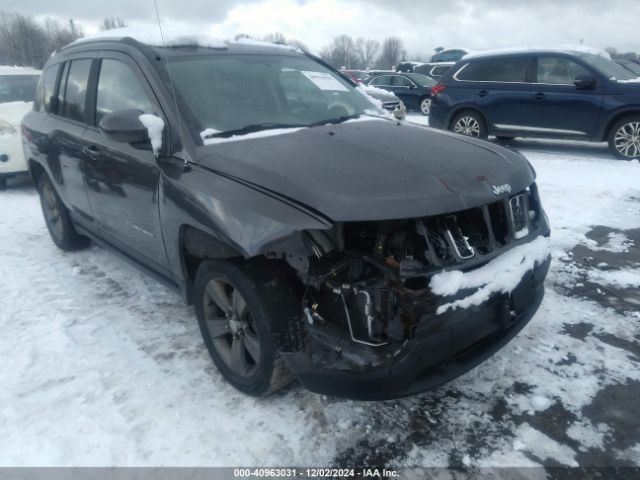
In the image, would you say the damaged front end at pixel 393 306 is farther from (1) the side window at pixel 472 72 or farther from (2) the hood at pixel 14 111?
(1) the side window at pixel 472 72

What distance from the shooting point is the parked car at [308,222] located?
196 cm

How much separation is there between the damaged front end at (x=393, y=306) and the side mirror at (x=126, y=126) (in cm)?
115

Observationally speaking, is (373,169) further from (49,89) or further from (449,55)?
(449,55)

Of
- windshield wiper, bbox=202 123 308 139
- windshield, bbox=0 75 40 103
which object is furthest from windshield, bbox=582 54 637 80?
windshield, bbox=0 75 40 103

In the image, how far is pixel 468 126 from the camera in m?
8.93

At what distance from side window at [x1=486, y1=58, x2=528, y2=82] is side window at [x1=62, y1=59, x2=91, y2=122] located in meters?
7.17

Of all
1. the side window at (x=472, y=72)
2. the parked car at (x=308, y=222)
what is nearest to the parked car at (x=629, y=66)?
the side window at (x=472, y=72)

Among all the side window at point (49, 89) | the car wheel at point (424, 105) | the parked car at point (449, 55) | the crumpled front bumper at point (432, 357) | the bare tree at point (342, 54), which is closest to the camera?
the crumpled front bumper at point (432, 357)

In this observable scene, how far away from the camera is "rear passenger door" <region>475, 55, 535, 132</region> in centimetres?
827

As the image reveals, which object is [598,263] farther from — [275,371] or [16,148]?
[16,148]

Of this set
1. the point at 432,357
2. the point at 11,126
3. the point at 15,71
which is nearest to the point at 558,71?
the point at 432,357

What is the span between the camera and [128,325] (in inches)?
128

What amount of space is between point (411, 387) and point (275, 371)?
66 cm

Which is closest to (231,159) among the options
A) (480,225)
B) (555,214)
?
(480,225)
